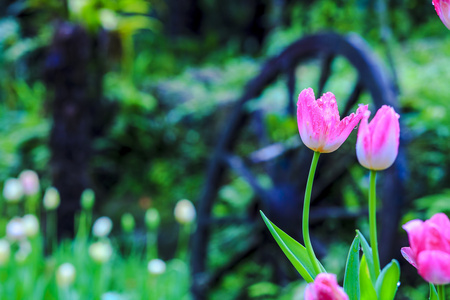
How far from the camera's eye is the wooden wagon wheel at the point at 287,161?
1663 mm

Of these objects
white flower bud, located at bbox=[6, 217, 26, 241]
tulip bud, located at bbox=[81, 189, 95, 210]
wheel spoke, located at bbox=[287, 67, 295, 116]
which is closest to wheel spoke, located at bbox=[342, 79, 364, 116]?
wheel spoke, located at bbox=[287, 67, 295, 116]

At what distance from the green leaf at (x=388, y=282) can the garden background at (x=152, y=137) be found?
121 centimetres

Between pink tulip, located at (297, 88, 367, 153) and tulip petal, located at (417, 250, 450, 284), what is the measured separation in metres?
0.13

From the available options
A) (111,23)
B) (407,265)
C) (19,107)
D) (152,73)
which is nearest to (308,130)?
(407,265)

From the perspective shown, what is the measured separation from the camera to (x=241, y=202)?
2611 millimetres

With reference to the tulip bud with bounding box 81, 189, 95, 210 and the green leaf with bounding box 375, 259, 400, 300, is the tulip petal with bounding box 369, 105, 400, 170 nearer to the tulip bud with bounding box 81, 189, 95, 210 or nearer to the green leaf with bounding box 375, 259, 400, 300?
the green leaf with bounding box 375, 259, 400, 300

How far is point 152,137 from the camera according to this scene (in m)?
3.93

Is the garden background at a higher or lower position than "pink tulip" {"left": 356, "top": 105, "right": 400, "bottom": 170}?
lower

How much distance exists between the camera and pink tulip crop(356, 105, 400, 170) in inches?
16.0

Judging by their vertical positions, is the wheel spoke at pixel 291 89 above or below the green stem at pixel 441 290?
below

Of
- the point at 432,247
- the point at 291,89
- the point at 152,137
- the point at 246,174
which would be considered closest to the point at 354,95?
the point at 291,89

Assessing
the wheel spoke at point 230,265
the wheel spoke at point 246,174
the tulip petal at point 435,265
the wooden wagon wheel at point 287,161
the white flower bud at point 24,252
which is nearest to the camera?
the tulip petal at point 435,265

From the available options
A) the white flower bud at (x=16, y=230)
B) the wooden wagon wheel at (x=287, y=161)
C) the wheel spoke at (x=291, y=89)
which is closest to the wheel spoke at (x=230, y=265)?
the wooden wagon wheel at (x=287, y=161)

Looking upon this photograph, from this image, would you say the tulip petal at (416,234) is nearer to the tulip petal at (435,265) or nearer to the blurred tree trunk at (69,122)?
the tulip petal at (435,265)
